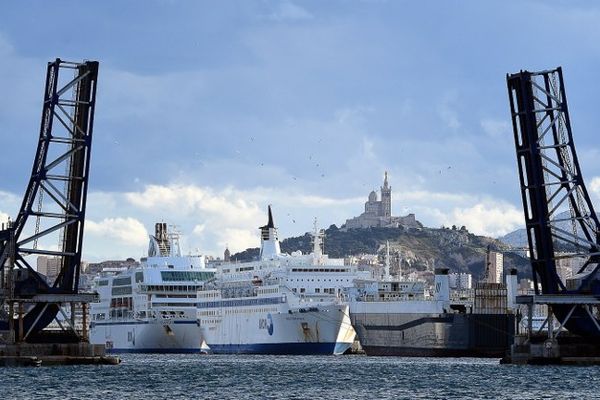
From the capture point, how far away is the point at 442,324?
10344 cm

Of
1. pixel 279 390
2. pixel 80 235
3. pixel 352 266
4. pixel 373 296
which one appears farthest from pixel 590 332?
pixel 352 266

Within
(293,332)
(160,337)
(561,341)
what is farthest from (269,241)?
(561,341)

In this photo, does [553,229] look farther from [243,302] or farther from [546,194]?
[243,302]

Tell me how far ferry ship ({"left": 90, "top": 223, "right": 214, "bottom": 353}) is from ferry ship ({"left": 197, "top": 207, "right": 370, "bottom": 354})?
2.79 meters

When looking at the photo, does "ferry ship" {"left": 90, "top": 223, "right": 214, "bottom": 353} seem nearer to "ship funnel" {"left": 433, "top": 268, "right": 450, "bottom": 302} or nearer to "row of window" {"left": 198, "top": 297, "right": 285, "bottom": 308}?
"row of window" {"left": 198, "top": 297, "right": 285, "bottom": 308}

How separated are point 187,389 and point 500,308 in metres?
47.0

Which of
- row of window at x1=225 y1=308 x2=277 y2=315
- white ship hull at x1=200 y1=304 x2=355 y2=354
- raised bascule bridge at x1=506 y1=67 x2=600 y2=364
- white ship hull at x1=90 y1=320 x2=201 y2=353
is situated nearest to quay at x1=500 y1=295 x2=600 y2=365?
raised bascule bridge at x1=506 y1=67 x2=600 y2=364

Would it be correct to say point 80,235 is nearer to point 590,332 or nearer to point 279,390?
point 279,390

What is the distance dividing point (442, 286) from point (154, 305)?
3738cm

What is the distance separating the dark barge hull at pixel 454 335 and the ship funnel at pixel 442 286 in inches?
68.6

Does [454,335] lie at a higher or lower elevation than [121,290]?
lower

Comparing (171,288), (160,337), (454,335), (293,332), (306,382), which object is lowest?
(306,382)

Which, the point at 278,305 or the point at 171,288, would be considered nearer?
the point at 278,305

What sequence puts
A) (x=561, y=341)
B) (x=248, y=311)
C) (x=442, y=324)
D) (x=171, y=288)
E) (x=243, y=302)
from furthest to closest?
(x=171, y=288), (x=243, y=302), (x=248, y=311), (x=442, y=324), (x=561, y=341)
